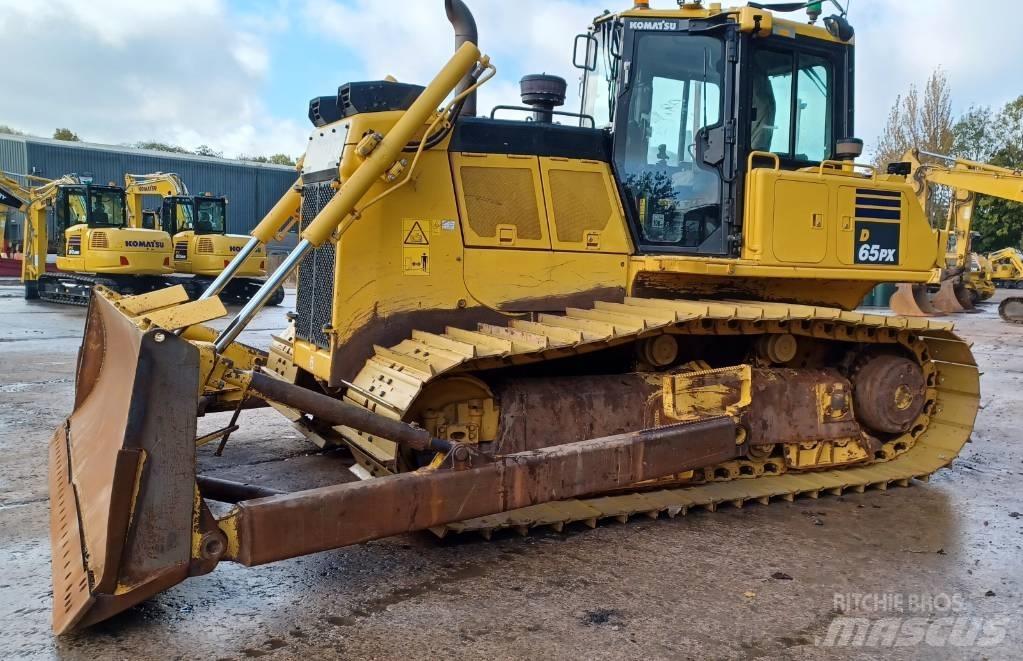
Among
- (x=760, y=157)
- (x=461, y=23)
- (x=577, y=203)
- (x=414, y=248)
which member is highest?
(x=461, y=23)

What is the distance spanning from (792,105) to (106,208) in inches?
729

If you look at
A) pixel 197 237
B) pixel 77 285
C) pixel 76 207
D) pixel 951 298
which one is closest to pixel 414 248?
pixel 197 237

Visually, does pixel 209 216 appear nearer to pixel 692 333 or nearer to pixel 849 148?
pixel 849 148

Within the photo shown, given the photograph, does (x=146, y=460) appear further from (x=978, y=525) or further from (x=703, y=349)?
(x=978, y=525)

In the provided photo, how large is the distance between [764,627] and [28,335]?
1336 cm

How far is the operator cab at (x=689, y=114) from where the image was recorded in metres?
5.48

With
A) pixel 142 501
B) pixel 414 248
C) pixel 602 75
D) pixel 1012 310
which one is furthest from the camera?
pixel 1012 310

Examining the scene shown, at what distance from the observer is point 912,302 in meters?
22.5

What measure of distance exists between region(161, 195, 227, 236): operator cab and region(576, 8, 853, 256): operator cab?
706 inches

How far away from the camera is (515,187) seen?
5285 millimetres

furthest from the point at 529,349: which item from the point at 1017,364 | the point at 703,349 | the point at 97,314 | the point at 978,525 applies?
the point at 1017,364

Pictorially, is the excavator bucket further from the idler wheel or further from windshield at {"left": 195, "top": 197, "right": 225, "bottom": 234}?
windshield at {"left": 195, "top": 197, "right": 225, "bottom": 234}

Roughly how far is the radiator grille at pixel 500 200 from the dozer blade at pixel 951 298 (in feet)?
72.2

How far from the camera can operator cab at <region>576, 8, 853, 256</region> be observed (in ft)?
18.0
